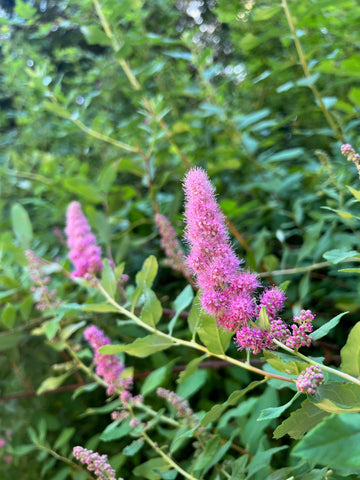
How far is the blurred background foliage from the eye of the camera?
1.18 m

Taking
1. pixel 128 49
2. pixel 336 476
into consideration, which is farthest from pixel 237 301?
pixel 128 49

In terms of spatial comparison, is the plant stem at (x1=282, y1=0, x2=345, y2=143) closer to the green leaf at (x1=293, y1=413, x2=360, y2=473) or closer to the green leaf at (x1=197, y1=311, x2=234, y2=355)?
the green leaf at (x1=197, y1=311, x2=234, y2=355)

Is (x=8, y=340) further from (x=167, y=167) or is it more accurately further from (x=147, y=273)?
(x=167, y=167)

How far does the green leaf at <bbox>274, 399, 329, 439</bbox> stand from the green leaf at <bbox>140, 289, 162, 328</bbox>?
28cm

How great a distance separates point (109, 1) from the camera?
4.29 feet

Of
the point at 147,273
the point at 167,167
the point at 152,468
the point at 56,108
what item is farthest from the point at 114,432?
the point at 167,167

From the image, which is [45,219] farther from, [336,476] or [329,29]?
[336,476]

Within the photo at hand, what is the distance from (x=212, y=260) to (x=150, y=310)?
21cm

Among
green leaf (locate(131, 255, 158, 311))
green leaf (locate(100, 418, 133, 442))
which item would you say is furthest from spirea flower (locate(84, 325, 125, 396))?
green leaf (locate(131, 255, 158, 311))

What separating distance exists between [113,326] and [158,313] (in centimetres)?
62

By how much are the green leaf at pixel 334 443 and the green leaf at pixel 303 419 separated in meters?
0.16

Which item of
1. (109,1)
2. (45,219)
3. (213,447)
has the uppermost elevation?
(109,1)

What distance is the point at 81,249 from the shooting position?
968 mm

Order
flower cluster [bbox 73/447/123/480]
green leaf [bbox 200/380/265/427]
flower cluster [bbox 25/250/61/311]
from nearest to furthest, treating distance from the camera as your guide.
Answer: green leaf [bbox 200/380/265/427] < flower cluster [bbox 73/447/123/480] < flower cluster [bbox 25/250/61/311]
